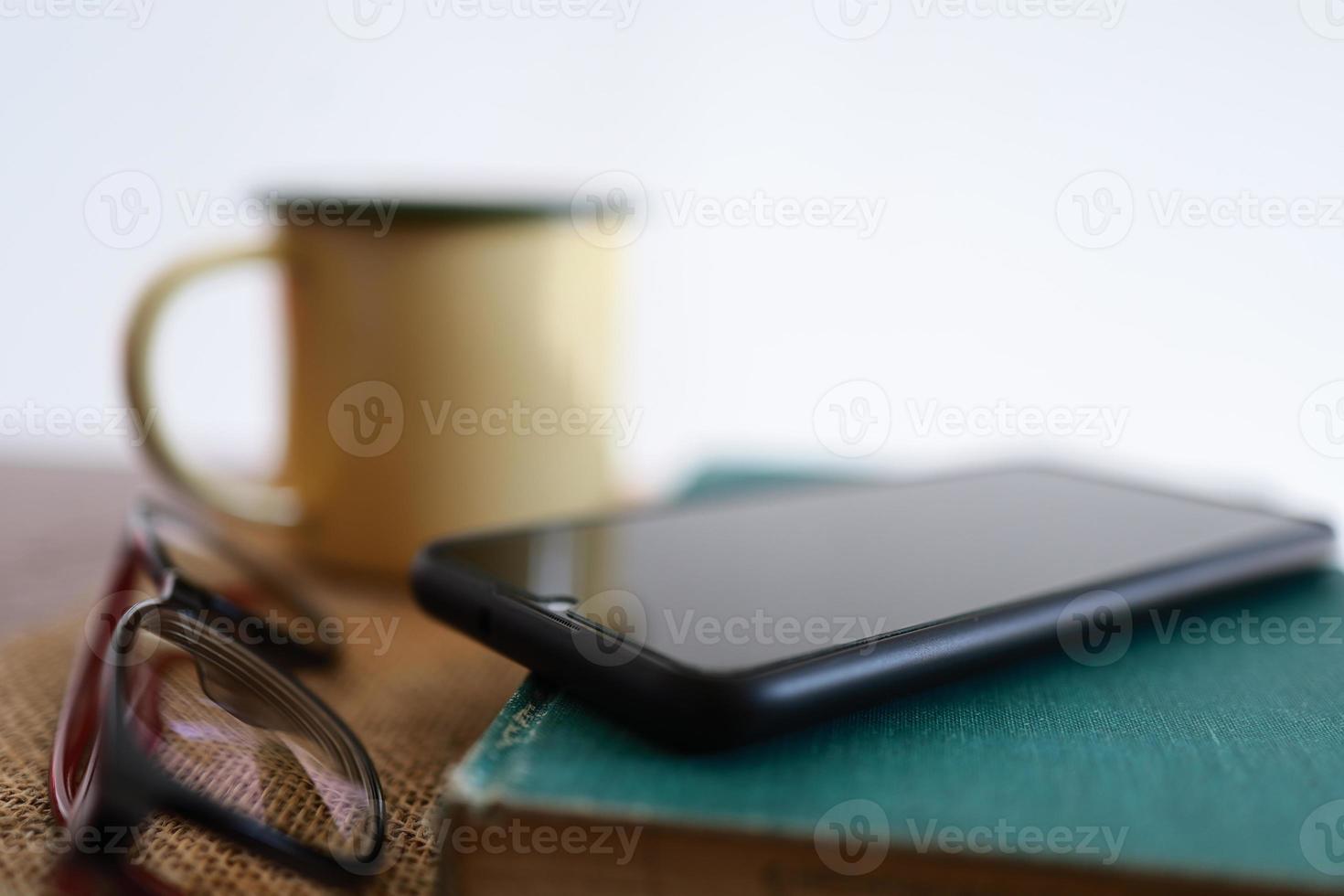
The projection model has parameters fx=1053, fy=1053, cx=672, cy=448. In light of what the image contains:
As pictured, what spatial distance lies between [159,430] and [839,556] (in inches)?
10.3

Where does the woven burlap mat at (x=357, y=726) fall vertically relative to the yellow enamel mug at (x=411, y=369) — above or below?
below

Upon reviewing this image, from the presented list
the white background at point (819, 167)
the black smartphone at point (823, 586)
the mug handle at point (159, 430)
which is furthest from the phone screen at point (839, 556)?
the white background at point (819, 167)

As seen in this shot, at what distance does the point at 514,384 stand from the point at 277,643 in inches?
5.4

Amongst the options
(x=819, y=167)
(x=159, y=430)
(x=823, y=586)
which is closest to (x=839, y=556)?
(x=823, y=586)

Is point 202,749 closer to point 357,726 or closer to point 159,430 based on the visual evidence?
point 357,726

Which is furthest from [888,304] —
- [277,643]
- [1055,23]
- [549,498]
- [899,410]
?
[277,643]

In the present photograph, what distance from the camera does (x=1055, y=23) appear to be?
0.74 metres

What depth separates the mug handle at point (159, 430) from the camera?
1.31 feet

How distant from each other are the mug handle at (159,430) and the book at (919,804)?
0.73 ft

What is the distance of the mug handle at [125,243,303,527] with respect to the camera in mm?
400

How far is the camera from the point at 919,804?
0.20 meters

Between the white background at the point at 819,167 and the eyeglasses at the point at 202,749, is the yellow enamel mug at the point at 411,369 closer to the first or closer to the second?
the eyeglasses at the point at 202,749

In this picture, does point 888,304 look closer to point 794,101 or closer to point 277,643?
point 794,101

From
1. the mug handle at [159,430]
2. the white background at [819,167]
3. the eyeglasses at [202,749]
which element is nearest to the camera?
the eyeglasses at [202,749]
